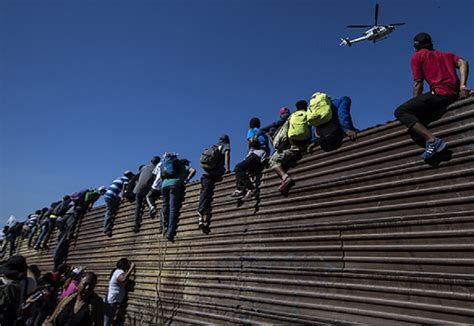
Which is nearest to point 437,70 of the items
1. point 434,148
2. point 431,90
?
point 431,90

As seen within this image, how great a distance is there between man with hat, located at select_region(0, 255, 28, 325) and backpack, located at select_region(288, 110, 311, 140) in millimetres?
4307

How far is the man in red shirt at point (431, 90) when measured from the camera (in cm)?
377

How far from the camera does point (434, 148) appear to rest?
3.69 meters

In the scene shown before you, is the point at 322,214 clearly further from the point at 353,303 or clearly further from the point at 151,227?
the point at 151,227

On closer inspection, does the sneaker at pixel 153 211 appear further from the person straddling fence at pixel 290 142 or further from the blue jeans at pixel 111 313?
the person straddling fence at pixel 290 142

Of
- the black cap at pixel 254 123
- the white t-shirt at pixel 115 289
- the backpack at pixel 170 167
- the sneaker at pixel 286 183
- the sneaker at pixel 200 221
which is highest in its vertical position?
the black cap at pixel 254 123

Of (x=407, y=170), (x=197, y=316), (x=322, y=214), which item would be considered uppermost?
(x=407, y=170)

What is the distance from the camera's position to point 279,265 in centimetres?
521

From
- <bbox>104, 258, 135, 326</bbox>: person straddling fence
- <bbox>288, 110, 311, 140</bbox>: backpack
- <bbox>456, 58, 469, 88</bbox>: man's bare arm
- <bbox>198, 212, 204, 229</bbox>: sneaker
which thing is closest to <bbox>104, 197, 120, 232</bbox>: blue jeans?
<bbox>104, 258, 135, 326</bbox>: person straddling fence

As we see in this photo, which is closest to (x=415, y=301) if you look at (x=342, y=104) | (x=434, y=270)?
(x=434, y=270)

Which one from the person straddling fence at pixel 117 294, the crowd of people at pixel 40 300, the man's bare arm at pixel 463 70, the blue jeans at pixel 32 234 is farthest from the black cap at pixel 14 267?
→ the blue jeans at pixel 32 234

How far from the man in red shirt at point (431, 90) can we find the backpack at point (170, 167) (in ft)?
16.7

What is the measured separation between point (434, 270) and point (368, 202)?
1.03 metres

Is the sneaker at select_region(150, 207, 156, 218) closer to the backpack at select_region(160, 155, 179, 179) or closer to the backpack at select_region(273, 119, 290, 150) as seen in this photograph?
the backpack at select_region(160, 155, 179, 179)
